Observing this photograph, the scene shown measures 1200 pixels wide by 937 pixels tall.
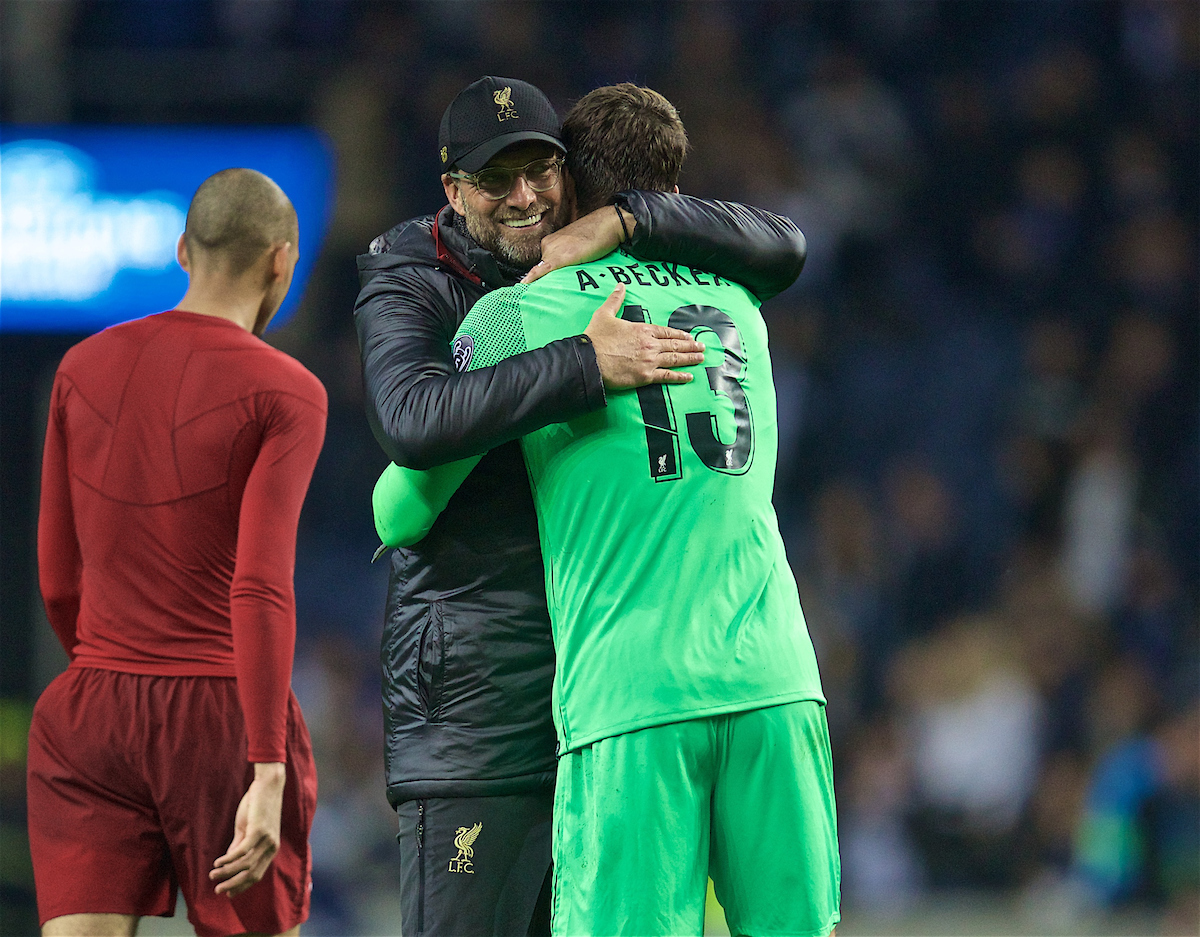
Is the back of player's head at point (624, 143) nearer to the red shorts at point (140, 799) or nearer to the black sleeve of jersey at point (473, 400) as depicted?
the black sleeve of jersey at point (473, 400)

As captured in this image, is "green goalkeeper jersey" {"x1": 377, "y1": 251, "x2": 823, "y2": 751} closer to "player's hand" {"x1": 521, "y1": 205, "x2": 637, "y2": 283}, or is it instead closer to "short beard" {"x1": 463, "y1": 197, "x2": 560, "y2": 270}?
"player's hand" {"x1": 521, "y1": 205, "x2": 637, "y2": 283}

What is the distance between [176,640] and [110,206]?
16.8 feet

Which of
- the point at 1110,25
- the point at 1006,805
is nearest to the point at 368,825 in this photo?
the point at 1006,805

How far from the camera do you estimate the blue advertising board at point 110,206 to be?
726cm

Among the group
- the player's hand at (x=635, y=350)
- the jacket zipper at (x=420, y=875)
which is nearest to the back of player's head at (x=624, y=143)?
the player's hand at (x=635, y=350)

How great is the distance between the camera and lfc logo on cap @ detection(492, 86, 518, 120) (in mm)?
2689

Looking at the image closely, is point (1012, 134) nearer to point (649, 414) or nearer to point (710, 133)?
point (710, 133)

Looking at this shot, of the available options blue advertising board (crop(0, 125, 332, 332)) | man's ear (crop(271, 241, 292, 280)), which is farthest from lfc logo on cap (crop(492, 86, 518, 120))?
blue advertising board (crop(0, 125, 332, 332))

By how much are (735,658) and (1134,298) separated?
24.0 ft

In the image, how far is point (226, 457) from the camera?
2762 millimetres

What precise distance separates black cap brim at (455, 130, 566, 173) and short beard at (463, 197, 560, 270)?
95 mm

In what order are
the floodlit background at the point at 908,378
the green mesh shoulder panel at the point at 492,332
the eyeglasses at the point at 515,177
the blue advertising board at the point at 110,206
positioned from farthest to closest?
the floodlit background at the point at 908,378, the blue advertising board at the point at 110,206, the eyeglasses at the point at 515,177, the green mesh shoulder panel at the point at 492,332

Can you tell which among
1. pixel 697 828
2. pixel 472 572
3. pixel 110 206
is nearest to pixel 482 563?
pixel 472 572

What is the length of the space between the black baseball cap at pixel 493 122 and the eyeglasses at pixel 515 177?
0.11 ft
